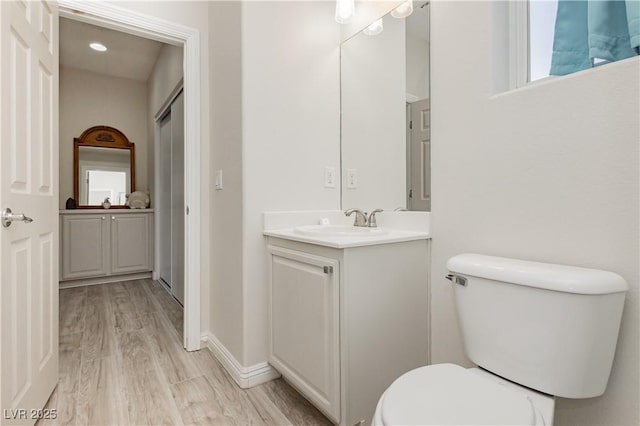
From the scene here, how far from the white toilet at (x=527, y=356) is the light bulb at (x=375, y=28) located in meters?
1.42

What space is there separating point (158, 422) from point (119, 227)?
2.99m

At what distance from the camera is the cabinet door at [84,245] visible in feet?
11.5

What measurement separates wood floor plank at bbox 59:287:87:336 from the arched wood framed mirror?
1.08m

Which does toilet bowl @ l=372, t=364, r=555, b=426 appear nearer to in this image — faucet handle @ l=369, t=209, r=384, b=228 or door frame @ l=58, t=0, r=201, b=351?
faucet handle @ l=369, t=209, r=384, b=228

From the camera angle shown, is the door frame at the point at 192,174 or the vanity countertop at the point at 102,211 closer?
the door frame at the point at 192,174

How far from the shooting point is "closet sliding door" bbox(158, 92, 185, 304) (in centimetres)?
293

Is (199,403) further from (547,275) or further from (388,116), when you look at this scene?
(388,116)

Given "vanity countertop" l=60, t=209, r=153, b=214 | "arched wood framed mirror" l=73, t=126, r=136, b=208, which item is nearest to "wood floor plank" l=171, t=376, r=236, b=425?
"vanity countertop" l=60, t=209, r=153, b=214

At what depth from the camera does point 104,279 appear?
3764 millimetres

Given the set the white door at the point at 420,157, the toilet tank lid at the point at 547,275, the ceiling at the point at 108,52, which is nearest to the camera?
the toilet tank lid at the point at 547,275

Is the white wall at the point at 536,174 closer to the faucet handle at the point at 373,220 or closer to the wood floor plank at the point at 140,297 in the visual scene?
the faucet handle at the point at 373,220

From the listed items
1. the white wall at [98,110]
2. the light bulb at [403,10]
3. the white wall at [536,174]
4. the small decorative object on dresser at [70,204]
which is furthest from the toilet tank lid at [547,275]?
the white wall at [98,110]

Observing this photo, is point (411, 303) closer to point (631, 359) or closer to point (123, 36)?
point (631, 359)

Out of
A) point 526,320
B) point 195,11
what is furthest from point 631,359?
point 195,11
